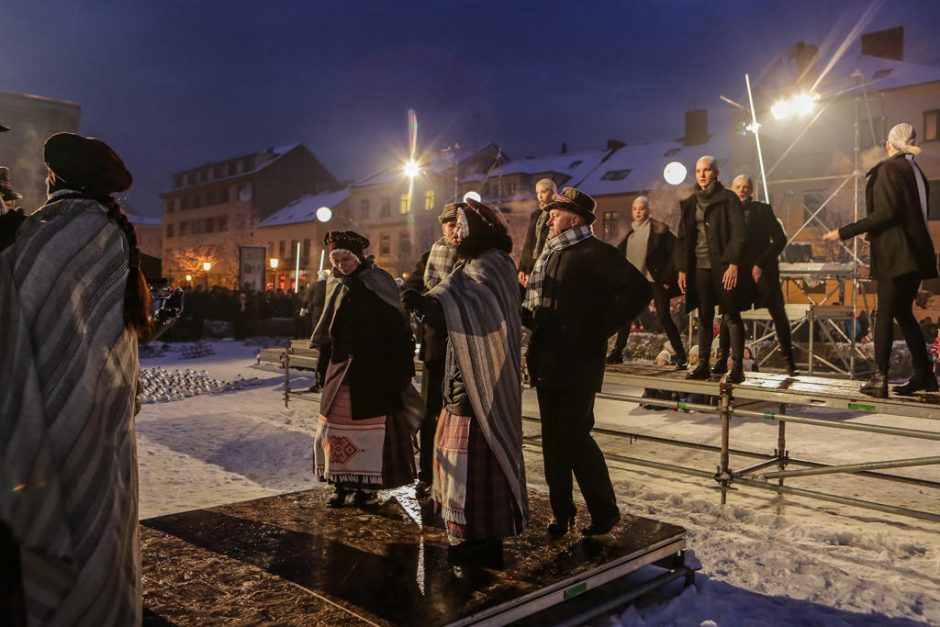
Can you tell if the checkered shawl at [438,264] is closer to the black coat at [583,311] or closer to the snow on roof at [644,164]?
the black coat at [583,311]

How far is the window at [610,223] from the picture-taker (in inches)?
1639

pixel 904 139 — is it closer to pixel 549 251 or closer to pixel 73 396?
pixel 549 251

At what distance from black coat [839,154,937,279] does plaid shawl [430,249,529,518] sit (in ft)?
10.1

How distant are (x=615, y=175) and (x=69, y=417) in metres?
42.3

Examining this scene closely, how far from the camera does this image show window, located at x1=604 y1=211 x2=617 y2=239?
4162 centimetres

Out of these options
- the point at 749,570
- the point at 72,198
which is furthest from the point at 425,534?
the point at 72,198

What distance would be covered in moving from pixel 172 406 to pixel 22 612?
35.1 feet

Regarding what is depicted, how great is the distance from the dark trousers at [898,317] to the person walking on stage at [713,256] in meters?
1.18

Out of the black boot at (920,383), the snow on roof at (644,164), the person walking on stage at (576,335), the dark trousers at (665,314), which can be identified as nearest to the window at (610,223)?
the snow on roof at (644,164)

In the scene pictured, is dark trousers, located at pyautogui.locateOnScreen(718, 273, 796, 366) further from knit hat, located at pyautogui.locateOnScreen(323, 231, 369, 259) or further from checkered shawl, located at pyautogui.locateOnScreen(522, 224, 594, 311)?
knit hat, located at pyautogui.locateOnScreen(323, 231, 369, 259)

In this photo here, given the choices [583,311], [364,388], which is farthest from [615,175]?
[583,311]

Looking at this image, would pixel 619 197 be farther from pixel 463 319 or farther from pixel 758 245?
pixel 463 319

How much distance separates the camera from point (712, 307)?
7145 millimetres

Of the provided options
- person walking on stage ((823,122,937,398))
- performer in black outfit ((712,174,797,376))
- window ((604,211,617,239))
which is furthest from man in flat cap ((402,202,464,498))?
window ((604,211,617,239))
